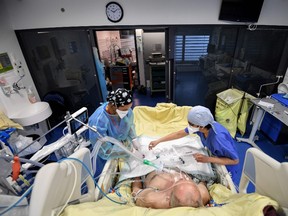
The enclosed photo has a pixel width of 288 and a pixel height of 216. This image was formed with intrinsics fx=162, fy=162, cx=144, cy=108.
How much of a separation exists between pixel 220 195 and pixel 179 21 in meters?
2.42

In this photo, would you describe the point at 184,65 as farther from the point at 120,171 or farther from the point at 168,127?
the point at 120,171

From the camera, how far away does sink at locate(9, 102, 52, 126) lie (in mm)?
2455

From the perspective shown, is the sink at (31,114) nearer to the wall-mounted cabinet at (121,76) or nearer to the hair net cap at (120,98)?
the hair net cap at (120,98)

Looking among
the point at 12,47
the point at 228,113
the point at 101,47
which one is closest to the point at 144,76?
the point at 101,47

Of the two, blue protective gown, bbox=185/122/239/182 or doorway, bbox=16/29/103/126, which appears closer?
blue protective gown, bbox=185/122/239/182

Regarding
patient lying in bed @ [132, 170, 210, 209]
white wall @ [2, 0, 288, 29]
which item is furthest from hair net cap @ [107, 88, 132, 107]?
white wall @ [2, 0, 288, 29]

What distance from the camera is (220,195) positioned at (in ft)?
4.06

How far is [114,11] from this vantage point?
248 cm

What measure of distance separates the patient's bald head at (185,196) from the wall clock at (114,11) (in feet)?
8.10

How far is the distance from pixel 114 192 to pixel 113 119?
65cm

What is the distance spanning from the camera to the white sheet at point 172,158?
1483 millimetres

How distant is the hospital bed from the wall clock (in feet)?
7.34

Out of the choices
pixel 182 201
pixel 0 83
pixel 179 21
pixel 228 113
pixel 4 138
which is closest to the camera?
pixel 182 201

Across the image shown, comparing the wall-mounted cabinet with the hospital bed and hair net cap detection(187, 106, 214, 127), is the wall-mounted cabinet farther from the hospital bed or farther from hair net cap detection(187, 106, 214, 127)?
the hospital bed
